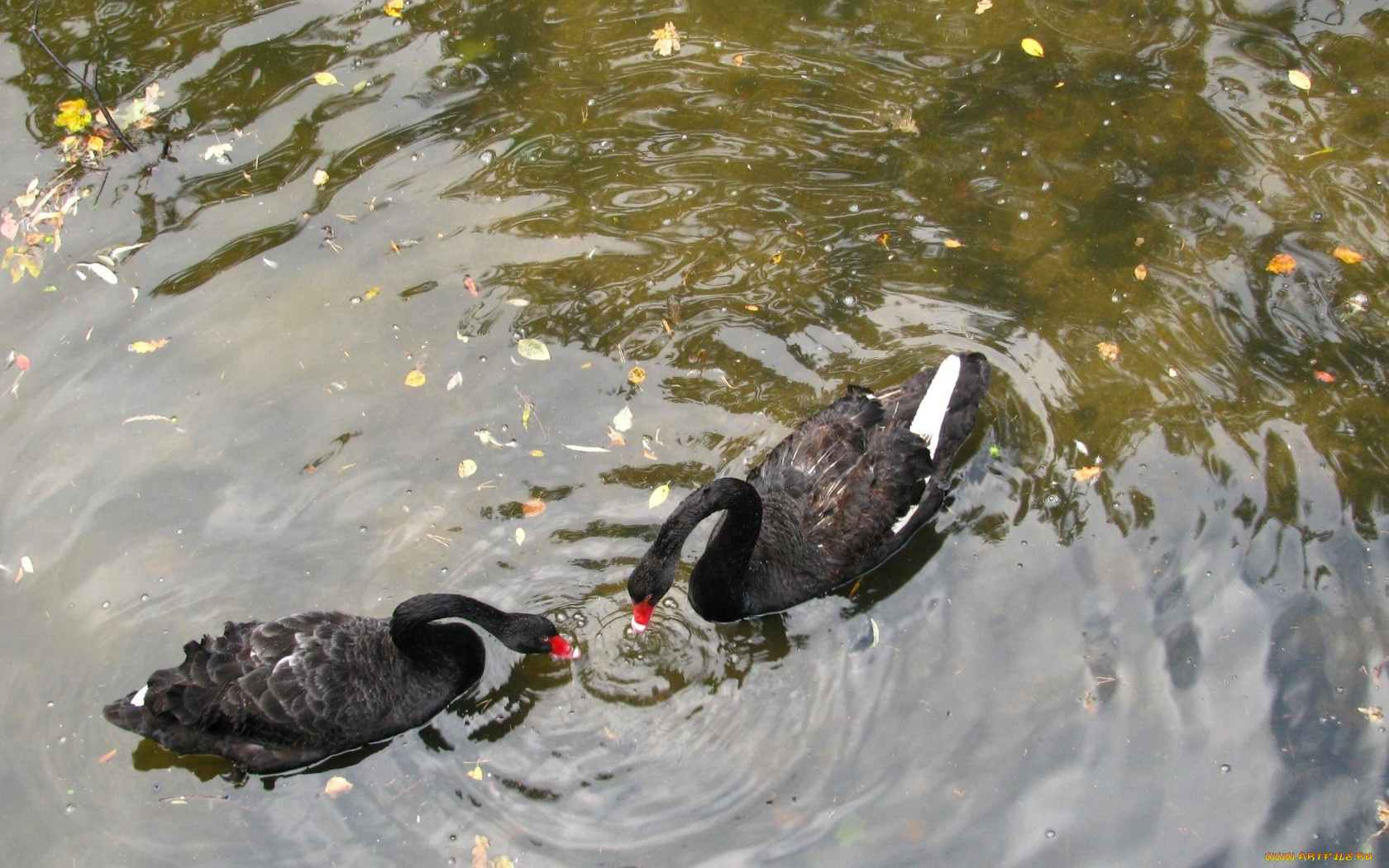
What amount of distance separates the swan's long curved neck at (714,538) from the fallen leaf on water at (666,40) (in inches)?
175

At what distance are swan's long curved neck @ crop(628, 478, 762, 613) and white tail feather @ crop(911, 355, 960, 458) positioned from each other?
1170 millimetres

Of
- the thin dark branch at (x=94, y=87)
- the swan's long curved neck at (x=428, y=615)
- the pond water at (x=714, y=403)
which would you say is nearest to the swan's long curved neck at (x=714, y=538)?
the pond water at (x=714, y=403)

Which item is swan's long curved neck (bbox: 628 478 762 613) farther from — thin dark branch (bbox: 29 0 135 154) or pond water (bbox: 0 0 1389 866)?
thin dark branch (bbox: 29 0 135 154)

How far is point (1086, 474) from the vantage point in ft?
19.9

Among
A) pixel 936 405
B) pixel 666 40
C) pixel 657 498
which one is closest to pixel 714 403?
pixel 657 498

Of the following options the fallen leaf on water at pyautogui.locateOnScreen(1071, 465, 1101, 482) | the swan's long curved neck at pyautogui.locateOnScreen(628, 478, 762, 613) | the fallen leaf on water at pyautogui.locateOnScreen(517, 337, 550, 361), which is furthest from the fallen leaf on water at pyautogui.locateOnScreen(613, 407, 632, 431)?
the fallen leaf on water at pyautogui.locateOnScreen(1071, 465, 1101, 482)

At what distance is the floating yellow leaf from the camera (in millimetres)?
7262

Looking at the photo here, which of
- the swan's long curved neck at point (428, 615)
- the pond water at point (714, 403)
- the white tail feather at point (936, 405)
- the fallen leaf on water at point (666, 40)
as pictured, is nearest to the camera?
the swan's long curved neck at point (428, 615)

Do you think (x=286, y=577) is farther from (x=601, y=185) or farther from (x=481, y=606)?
(x=601, y=185)

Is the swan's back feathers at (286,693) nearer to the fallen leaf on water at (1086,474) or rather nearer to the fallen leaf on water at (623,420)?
the fallen leaf on water at (623,420)

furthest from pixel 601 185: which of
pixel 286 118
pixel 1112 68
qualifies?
pixel 1112 68

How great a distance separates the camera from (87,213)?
7.33 metres

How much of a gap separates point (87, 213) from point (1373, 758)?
869cm

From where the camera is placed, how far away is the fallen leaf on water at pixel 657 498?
19.7 feet
